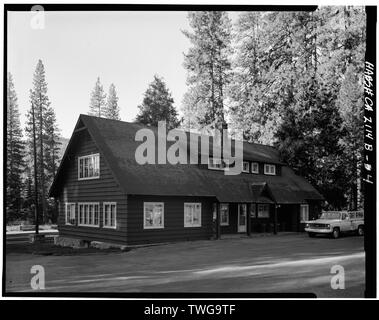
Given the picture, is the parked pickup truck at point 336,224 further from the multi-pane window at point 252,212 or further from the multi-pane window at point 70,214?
the multi-pane window at point 70,214

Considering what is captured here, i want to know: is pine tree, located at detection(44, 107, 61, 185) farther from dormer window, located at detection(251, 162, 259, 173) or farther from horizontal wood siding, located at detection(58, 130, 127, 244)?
dormer window, located at detection(251, 162, 259, 173)

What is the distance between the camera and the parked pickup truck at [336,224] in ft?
84.1

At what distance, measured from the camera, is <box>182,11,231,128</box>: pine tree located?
124 ft

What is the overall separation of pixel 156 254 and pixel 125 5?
12.6 metres

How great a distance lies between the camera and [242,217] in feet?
92.4

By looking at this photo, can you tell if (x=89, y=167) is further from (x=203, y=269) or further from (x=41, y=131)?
(x=41, y=131)

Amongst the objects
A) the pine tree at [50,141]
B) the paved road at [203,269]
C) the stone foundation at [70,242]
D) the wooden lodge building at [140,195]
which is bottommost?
the stone foundation at [70,242]

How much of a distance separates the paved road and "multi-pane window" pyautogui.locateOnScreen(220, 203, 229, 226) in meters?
5.27

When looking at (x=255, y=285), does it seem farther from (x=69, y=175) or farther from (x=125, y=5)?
(x=69, y=175)

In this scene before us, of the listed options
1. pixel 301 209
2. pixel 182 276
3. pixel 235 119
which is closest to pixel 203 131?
pixel 235 119

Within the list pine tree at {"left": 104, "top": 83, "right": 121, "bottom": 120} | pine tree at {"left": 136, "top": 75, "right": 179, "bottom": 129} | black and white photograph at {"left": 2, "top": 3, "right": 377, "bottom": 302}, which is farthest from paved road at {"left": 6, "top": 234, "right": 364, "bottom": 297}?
pine tree at {"left": 104, "top": 83, "right": 121, "bottom": 120}

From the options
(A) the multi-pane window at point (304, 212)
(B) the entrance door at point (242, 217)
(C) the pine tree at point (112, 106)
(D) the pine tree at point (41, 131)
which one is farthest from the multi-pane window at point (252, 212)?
(C) the pine tree at point (112, 106)

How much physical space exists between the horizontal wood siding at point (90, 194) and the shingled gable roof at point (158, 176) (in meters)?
0.62

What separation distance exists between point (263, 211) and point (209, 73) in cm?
1724
